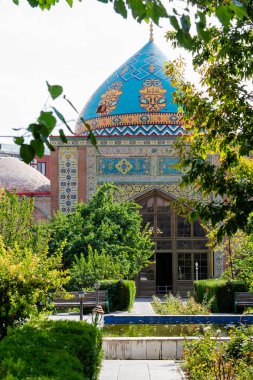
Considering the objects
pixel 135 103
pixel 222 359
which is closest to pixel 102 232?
pixel 135 103

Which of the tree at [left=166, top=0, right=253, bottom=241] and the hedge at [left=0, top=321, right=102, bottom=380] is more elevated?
the tree at [left=166, top=0, right=253, bottom=241]

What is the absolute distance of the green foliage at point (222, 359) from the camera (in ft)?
19.8

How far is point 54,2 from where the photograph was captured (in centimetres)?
392

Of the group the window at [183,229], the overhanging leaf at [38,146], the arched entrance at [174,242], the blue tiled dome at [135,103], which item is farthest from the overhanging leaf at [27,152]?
the blue tiled dome at [135,103]

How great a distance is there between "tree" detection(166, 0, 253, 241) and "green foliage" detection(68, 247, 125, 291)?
10.2 meters

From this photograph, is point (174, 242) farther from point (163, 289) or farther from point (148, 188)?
point (148, 188)

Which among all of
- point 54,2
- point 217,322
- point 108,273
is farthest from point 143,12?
point 108,273

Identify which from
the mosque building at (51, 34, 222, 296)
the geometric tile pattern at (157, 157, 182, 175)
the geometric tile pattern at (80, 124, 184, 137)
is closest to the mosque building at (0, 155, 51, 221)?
the mosque building at (51, 34, 222, 296)

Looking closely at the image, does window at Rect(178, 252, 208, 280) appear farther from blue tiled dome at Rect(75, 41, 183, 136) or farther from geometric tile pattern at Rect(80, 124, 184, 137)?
geometric tile pattern at Rect(80, 124, 184, 137)

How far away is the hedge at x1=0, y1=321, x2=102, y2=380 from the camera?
3.84m

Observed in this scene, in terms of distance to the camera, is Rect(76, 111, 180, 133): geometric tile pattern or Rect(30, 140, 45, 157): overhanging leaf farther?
Rect(76, 111, 180, 133): geometric tile pattern

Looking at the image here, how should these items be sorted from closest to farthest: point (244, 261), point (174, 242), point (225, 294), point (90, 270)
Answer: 1. point (244, 261)
2. point (225, 294)
3. point (90, 270)
4. point (174, 242)

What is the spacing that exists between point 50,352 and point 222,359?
2.48 metres

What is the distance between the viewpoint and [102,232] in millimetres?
17906
